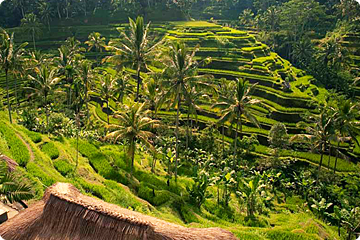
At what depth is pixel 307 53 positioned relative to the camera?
56156 millimetres

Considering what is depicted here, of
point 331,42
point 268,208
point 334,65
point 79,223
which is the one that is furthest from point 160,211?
point 331,42

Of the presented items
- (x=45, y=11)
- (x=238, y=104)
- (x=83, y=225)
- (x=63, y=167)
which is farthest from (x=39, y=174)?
(x=45, y=11)

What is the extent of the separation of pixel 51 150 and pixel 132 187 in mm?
5653

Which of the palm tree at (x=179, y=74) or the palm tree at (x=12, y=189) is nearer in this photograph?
the palm tree at (x=12, y=189)

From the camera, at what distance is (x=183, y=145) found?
30516 millimetres

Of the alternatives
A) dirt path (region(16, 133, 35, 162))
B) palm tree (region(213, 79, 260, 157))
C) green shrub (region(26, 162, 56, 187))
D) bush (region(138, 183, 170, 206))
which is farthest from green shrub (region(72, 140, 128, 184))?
palm tree (region(213, 79, 260, 157))

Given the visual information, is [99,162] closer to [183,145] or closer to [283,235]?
[283,235]

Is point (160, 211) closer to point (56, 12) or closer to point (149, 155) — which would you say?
point (149, 155)

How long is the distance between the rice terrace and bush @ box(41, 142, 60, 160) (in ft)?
0.42

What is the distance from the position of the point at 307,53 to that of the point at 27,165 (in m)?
57.0

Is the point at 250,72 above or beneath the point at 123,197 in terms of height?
above

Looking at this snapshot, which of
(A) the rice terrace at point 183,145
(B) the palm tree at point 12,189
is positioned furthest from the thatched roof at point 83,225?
(B) the palm tree at point 12,189

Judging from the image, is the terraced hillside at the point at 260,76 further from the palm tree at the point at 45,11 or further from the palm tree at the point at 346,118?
the palm tree at the point at 45,11

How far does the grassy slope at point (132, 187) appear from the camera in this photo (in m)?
12.9
